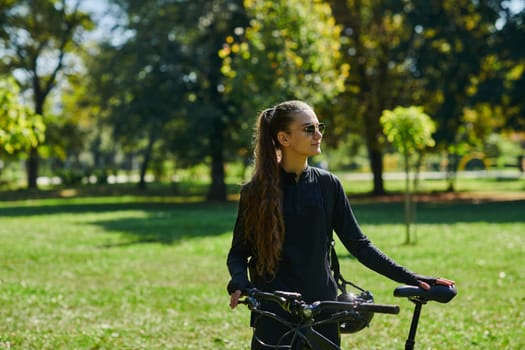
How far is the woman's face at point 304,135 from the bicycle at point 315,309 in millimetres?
766

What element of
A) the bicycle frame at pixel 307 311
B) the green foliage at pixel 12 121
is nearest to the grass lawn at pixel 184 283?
the green foliage at pixel 12 121

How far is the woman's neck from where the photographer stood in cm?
356

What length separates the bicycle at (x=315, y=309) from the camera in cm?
291

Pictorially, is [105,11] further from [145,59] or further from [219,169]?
[219,169]

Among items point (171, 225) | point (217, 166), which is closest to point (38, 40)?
point (217, 166)

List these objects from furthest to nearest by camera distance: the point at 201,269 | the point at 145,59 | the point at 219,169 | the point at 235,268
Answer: the point at 219,169 < the point at 145,59 < the point at 201,269 < the point at 235,268

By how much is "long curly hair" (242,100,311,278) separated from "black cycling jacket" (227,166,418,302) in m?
0.05

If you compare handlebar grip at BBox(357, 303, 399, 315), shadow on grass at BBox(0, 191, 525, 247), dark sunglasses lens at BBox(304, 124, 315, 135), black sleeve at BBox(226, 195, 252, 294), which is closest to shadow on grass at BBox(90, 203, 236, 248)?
shadow on grass at BBox(0, 191, 525, 247)

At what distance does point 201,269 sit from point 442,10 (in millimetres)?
21300

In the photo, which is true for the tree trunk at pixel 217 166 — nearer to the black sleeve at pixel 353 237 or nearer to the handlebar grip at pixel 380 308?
the black sleeve at pixel 353 237

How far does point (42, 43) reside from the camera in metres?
43.6

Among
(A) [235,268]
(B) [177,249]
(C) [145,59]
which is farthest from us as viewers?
(C) [145,59]

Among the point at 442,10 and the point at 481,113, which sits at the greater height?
the point at 442,10

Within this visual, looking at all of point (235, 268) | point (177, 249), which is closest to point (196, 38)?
point (177, 249)
